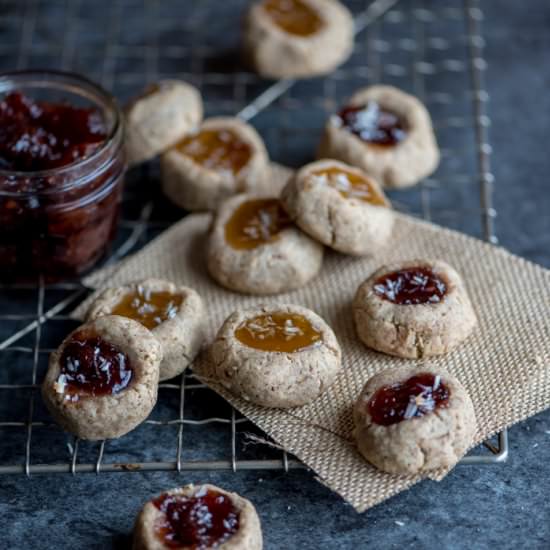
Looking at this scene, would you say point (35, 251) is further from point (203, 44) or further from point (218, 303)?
point (203, 44)

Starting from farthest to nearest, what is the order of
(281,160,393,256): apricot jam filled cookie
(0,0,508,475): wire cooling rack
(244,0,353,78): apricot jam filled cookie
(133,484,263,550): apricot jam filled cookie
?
(244,0,353,78): apricot jam filled cookie, (281,160,393,256): apricot jam filled cookie, (0,0,508,475): wire cooling rack, (133,484,263,550): apricot jam filled cookie

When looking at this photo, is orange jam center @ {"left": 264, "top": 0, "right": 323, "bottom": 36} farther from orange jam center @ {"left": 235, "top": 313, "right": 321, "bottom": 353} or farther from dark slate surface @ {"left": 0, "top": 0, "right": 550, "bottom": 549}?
orange jam center @ {"left": 235, "top": 313, "right": 321, "bottom": 353}

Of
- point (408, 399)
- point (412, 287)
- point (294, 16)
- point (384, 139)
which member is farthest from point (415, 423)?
point (294, 16)

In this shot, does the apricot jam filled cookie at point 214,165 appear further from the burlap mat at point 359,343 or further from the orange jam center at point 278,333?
the orange jam center at point 278,333

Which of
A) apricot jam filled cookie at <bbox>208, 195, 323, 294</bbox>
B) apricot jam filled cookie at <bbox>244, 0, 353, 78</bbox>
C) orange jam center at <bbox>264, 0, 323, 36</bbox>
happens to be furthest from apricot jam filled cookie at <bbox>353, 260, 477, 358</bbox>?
orange jam center at <bbox>264, 0, 323, 36</bbox>

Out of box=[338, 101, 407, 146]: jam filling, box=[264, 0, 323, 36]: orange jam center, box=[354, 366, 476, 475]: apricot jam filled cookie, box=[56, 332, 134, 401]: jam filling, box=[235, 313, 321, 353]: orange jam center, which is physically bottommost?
box=[56, 332, 134, 401]: jam filling

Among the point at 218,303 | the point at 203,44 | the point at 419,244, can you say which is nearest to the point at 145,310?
the point at 218,303

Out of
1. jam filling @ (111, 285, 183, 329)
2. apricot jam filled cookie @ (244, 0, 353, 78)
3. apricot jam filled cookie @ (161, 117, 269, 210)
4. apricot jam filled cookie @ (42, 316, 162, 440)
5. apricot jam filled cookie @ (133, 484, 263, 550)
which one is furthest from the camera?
apricot jam filled cookie @ (244, 0, 353, 78)
